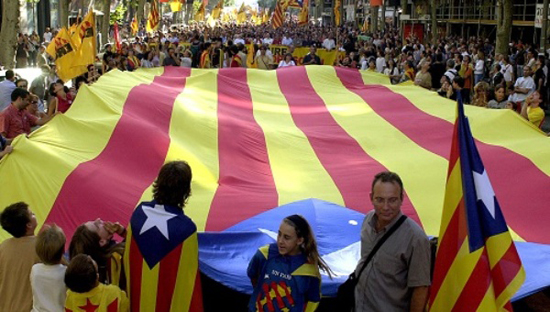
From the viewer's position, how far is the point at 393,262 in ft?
11.7

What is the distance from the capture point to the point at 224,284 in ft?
15.0

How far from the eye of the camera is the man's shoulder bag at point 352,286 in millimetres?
3589

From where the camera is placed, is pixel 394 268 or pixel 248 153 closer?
pixel 394 268

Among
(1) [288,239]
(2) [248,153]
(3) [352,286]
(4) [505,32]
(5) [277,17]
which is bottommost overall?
(3) [352,286]

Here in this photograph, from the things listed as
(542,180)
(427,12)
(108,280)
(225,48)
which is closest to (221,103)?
(542,180)

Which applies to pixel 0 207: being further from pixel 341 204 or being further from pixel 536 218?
pixel 536 218

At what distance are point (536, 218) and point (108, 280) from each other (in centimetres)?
306

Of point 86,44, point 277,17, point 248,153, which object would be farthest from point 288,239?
point 277,17

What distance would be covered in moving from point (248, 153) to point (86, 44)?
554cm

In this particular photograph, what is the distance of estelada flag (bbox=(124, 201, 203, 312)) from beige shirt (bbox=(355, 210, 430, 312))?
0.93 metres

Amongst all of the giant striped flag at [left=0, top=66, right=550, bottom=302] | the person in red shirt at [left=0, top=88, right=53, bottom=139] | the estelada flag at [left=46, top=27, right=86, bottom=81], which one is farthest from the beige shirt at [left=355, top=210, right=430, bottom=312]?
the estelada flag at [left=46, top=27, right=86, bottom=81]

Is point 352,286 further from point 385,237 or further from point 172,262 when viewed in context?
point 172,262

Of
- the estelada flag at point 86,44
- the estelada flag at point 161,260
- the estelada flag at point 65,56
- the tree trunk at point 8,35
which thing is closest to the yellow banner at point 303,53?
the tree trunk at point 8,35

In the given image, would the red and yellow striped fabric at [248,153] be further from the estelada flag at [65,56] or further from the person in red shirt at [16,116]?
the estelada flag at [65,56]
